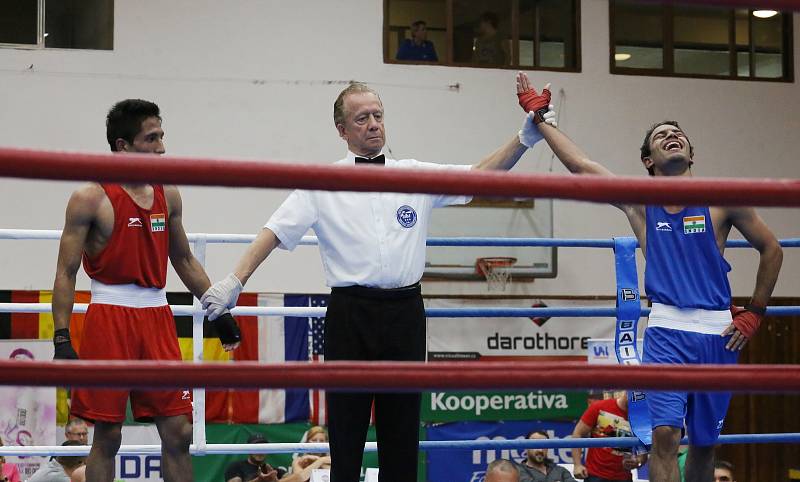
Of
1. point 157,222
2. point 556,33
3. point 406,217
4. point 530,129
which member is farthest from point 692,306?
point 556,33

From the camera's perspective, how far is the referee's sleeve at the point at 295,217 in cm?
301

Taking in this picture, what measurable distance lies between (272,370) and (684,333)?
7.47 feet

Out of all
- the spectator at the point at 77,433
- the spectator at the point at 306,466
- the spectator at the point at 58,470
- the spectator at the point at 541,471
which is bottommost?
the spectator at the point at 306,466

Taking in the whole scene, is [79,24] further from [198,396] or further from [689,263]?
[689,263]

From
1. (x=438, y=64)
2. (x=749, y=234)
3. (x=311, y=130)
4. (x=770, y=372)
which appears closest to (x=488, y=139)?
(x=438, y=64)

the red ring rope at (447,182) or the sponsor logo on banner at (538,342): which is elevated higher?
the red ring rope at (447,182)

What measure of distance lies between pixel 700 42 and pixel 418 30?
9.96ft

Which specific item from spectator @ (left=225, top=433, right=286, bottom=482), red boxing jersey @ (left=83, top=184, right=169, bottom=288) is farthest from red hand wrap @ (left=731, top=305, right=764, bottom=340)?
spectator @ (left=225, top=433, right=286, bottom=482)

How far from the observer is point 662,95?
10312 mm

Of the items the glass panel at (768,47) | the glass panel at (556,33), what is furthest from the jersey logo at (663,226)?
the glass panel at (768,47)

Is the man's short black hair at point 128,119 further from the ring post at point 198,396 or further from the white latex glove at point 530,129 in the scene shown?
the white latex glove at point 530,129

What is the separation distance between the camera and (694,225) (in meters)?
3.39

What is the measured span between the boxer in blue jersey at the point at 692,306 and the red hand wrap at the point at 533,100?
153mm

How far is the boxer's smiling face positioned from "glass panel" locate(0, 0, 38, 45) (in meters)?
6.80
